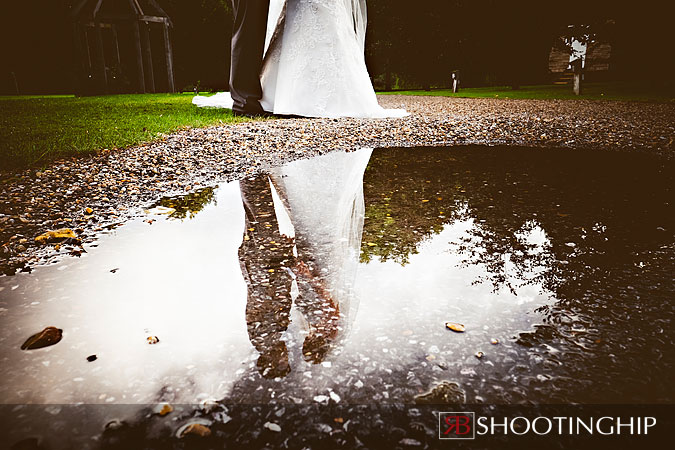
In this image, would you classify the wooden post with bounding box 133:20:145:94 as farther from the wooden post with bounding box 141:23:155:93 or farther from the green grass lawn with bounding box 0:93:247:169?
the green grass lawn with bounding box 0:93:247:169

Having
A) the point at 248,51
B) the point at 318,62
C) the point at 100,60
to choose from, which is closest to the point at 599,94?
the point at 318,62

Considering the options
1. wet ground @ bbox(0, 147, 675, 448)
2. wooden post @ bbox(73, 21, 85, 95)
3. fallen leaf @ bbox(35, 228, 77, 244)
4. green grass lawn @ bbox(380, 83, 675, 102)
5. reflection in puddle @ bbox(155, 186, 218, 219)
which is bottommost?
wet ground @ bbox(0, 147, 675, 448)

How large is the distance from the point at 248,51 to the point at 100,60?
1042 cm

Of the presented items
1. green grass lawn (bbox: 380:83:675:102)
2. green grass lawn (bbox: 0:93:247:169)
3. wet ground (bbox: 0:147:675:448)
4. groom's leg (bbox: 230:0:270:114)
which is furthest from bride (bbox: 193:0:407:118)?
green grass lawn (bbox: 380:83:675:102)

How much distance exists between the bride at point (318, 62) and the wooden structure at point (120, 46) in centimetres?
990

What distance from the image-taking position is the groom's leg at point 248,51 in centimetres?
976

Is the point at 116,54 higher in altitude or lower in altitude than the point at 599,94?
higher

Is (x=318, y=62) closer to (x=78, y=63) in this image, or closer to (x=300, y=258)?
(x=300, y=258)

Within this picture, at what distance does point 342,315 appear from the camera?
186cm

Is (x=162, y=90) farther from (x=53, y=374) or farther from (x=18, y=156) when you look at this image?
(x=53, y=374)

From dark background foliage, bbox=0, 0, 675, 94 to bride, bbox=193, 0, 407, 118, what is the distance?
1106 centimetres

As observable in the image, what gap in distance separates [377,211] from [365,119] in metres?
6.37

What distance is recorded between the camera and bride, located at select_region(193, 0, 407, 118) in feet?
32.1

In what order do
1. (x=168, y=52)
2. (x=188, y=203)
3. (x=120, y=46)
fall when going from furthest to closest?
(x=120, y=46)
(x=168, y=52)
(x=188, y=203)
